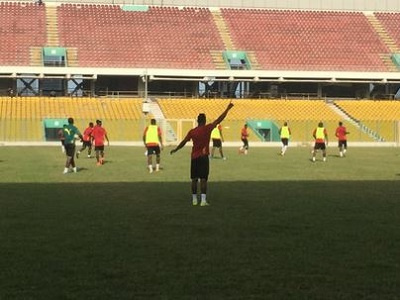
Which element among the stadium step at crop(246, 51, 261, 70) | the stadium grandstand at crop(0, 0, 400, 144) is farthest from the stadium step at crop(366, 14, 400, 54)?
the stadium step at crop(246, 51, 261, 70)

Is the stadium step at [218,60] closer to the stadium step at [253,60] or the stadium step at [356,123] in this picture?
the stadium step at [253,60]

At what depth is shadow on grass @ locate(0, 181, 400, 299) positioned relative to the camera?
6.27 metres

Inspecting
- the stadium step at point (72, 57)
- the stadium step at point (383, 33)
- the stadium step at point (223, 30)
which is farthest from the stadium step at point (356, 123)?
the stadium step at point (72, 57)

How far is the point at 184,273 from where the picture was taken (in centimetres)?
686

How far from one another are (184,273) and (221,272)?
1.17ft

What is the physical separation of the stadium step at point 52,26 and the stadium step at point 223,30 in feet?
49.5

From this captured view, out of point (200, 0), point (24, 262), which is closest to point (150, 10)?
point (200, 0)

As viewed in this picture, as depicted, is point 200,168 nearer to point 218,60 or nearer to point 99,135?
point 99,135

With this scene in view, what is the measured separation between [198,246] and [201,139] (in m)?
4.89

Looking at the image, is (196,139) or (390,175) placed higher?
(196,139)

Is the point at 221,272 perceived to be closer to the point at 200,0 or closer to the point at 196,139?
the point at 196,139

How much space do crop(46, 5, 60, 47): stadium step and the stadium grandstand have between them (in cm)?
19

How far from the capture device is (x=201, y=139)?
13086mm

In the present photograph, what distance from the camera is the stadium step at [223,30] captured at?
6538cm
